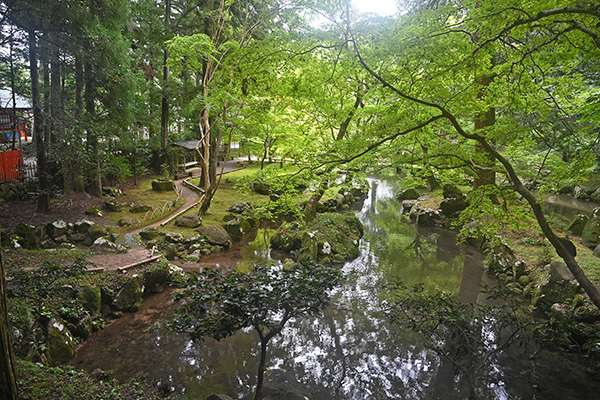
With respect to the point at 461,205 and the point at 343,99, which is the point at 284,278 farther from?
the point at 461,205

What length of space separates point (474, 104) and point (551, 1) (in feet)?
5.88

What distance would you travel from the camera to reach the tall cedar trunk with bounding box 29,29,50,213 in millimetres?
9227

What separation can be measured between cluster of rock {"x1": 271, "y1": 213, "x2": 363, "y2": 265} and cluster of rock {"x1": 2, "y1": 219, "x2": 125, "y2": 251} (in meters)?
5.37

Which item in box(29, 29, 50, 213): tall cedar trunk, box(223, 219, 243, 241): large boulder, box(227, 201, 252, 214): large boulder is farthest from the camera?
box(227, 201, 252, 214): large boulder

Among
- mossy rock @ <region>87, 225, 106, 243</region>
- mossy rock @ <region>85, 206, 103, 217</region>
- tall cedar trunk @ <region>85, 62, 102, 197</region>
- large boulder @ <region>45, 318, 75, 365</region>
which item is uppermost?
tall cedar trunk @ <region>85, 62, 102, 197</region>

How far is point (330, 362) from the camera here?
604 cm

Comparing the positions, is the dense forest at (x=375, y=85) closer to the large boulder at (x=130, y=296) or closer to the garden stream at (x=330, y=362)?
the garden stream at (x=330, y=362)

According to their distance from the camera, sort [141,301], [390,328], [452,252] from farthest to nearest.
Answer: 1. [452,252]
2. [141,301]
3. [390,328]

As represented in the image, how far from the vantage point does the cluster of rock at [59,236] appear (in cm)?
857

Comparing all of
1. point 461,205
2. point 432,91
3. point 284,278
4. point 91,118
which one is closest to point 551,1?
point 432,91

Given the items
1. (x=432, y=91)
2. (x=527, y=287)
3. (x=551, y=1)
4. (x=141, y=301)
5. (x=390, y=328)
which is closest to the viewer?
(x=551, y=1)

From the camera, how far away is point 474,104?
215 inches

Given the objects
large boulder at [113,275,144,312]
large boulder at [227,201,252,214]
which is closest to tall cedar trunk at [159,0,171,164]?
large boulder at [227,201,252,214]

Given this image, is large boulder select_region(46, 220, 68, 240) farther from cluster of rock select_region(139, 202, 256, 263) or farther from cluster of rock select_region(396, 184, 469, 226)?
cluster of rock select_region(396, 184, 469, 226)
